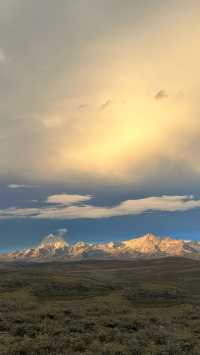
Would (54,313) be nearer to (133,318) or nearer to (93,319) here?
(93,319)

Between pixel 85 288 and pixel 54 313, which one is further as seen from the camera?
pixel 85 288

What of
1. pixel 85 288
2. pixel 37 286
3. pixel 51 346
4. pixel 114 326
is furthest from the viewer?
pixel 85 288

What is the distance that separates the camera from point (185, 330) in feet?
127

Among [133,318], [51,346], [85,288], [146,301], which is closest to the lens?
[51,346]

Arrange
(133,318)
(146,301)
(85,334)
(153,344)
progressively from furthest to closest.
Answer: (146,301) < (133,318) < (85,334) < (153,344)

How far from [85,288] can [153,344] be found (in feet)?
201

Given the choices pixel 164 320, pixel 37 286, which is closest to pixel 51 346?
pixel 164 320

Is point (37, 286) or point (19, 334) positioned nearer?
point (19, 334)

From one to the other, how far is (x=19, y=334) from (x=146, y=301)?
43628mm

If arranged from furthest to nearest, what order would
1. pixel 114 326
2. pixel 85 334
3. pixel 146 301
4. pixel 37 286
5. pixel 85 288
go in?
1. pixel 85 288
2. pixel 37 286
3. pixel 146 301
4. pixel 114 326
5. pixel 85 334

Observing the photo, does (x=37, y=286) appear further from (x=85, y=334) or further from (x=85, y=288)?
(x=85, y=334)

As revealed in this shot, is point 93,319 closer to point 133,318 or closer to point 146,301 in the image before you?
point 133,318

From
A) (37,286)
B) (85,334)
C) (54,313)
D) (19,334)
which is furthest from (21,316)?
(37,286)

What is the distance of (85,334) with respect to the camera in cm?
3222
